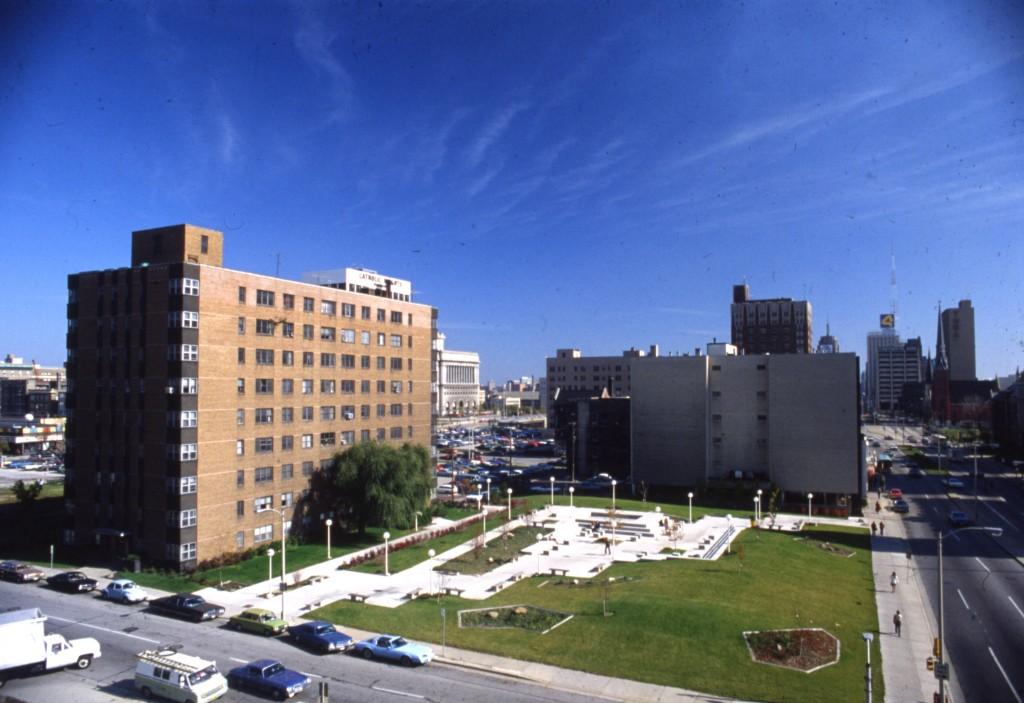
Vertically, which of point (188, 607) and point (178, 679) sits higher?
point (178, 679)

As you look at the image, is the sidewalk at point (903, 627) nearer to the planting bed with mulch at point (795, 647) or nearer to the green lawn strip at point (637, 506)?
the planting bed with mulch at point (795, 647)

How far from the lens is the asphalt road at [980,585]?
97.8 ft

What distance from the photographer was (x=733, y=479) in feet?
267

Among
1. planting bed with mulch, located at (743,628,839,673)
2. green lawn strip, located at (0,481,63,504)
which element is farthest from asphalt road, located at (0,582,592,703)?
green lawn strip, located at (0,481,63,504)

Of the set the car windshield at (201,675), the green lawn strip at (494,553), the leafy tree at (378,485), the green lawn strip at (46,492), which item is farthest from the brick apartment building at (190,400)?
the green lawn strip at (46,492)

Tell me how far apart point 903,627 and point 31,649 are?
→ 1612 inches

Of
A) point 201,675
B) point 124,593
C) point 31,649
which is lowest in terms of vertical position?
point 124,593

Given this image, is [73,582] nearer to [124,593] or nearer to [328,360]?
[124,593]

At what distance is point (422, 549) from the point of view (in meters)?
53.4

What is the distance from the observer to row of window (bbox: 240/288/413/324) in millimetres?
52375

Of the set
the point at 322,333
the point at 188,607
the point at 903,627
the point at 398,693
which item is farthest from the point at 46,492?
the point at 903,627

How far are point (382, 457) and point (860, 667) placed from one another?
122 feet

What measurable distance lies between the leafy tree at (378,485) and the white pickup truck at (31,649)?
2672cm

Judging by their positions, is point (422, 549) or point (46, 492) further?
point (46, 492)
